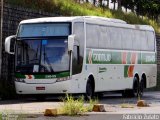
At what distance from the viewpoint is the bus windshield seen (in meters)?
23.8

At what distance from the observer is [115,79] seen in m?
28.2

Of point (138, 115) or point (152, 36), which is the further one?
point (152, 36)

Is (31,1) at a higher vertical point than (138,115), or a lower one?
higher

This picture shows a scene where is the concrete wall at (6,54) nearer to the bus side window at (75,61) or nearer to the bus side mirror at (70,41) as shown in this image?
the bus side window at (75,61)

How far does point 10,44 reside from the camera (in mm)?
24781

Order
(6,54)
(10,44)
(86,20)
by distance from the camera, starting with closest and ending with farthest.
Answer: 1. (10,44)
2. (86,20)
3. (6,54)

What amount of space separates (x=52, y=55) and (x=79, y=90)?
1.85 metres

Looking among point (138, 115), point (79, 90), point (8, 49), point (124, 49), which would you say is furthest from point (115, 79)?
point (138, 115)

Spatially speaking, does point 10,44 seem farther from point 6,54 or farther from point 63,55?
point 6,54

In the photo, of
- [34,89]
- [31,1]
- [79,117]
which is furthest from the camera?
[31,1]

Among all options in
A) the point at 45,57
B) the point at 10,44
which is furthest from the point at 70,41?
the point at 10,44

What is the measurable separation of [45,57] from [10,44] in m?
1.76

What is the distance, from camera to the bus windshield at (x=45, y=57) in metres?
23.8

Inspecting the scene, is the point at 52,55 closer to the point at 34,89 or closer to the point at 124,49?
the point at 34,89
